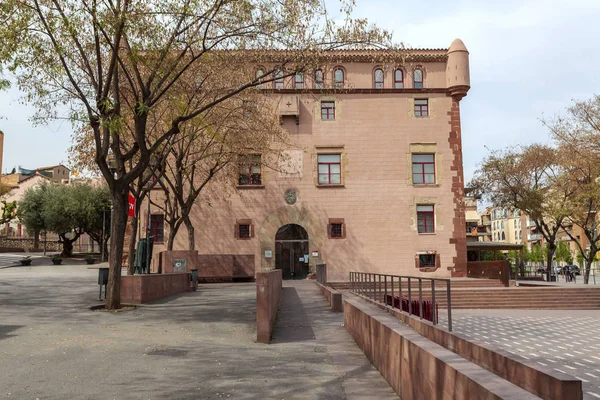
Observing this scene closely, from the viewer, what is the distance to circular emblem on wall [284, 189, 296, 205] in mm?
33188

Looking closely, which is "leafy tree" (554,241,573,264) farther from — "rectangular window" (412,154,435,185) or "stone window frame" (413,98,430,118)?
"stone window frame" (413,98,430,118)

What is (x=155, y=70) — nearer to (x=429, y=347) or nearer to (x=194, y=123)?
(x=194, y=123)

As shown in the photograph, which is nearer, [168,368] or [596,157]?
[168,368]

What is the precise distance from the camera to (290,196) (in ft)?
109

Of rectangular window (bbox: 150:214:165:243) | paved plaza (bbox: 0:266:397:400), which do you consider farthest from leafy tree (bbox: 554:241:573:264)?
paved plaza (bbox: 0:266:397:400)

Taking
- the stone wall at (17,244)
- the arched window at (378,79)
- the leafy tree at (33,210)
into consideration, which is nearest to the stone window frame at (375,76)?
the arched window at (378,79)

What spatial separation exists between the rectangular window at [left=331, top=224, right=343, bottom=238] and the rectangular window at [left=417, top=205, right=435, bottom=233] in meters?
5.03

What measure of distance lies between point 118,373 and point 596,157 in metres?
25.4

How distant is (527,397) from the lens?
9.34 feet

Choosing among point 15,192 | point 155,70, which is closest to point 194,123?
point 155,70

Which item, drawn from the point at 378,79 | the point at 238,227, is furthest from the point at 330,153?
the point at 238,227

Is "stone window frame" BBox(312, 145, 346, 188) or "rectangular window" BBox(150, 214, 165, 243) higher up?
"stone window frame" BBox(312, 145, 346, 188)

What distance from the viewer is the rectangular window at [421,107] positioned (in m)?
34.4

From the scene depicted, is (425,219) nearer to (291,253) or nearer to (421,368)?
(291,253)
